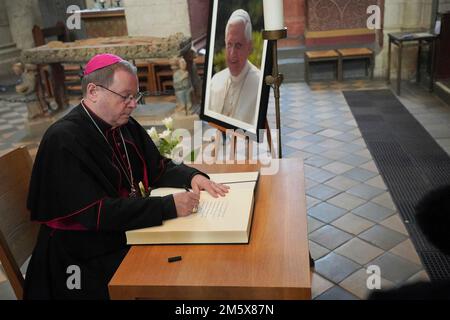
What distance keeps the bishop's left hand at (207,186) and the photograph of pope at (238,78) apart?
2.77 ft

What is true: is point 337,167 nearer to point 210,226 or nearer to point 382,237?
point 382,237

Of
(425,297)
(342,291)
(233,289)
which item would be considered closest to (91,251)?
(233,289)

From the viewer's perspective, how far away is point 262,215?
1.84m

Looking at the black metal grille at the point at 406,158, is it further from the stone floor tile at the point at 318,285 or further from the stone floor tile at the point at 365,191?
the stone floor tile at the point at 318,285

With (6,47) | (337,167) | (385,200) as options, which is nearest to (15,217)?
(385,200)

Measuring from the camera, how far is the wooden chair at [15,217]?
191cm

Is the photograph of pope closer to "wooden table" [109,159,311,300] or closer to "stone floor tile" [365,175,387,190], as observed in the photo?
"wooden table" [109,159,311,300]

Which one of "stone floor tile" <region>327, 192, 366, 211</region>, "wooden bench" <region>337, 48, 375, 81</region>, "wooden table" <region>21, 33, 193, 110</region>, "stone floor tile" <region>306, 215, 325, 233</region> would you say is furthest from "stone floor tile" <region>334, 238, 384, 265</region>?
"wooden bench" <region>337, 48, 375, 81</region>

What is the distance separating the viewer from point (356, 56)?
843 centimetres

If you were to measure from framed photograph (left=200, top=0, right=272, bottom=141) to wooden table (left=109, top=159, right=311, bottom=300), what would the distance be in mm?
1122

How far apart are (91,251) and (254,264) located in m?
0.73

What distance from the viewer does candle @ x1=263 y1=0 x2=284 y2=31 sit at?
217cm

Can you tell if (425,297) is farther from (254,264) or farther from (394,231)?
(394,231)

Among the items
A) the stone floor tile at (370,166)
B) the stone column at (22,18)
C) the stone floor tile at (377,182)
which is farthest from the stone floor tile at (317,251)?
the stone column at (22,18)
